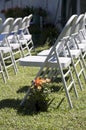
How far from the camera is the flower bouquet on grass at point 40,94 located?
463 centimetres

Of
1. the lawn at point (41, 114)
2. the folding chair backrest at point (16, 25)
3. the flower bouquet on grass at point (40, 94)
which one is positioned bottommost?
the lawn at point (41, 114)

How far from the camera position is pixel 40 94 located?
4613mm

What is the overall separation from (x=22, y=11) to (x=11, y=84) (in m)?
7.00

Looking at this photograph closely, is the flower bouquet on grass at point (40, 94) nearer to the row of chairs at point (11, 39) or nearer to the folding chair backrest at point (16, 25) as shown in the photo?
the row of chairs at point (11, 39)

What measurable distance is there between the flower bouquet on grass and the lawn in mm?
88

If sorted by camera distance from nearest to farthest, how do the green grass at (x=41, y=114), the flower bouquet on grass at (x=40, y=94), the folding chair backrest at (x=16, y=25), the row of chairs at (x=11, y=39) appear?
the green grass at (x=41, y=114)
the flower bouquet on grass at (x=40, y=94)
the row of chairs at (x=11, y=39)
the folding chair backrest at (x=16, y=25)

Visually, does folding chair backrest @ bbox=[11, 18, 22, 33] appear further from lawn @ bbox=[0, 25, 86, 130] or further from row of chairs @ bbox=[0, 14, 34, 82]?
lawn @ bbox=[0, 25, 86, 130]

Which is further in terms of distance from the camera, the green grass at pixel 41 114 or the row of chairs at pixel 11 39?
the row of chairs at pixel 11 39

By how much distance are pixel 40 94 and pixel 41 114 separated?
0.79 feet

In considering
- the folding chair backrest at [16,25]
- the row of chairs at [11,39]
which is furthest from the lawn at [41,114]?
the folding chair backrest at [16,25]

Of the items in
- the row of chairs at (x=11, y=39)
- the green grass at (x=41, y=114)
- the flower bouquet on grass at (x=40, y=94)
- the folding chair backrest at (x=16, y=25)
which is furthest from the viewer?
the folding chair backrest at (x=16, y=25)

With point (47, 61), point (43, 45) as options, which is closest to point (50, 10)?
point (43, 45)

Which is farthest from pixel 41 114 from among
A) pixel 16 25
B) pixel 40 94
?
pixel 16 25

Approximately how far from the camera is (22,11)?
41.8 feet
